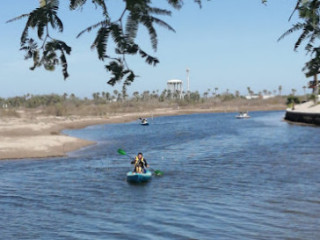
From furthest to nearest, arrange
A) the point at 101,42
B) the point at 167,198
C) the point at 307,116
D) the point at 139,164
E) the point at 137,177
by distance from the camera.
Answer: the point at 307,116
the point at 139,164
the point at 137,177
the point at 167,198
the point at 101,42

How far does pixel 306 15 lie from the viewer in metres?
3.93

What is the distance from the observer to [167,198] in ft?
87.7

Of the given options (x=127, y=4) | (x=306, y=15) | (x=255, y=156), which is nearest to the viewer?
(x=127, y=4)

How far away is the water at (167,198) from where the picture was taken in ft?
65.3

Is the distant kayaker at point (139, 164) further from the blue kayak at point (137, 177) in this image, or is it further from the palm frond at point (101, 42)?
the palm frond at point (101, 42)

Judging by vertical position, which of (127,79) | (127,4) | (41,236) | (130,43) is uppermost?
(127,4)

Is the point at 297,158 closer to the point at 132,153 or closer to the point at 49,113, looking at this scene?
the point at 132,153

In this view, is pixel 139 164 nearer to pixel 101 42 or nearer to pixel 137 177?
pixel 137 177

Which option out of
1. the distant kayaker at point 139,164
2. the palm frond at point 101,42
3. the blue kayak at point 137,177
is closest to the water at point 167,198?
the blue kayak at point 137,177

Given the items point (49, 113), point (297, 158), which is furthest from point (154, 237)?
point (49, 113)

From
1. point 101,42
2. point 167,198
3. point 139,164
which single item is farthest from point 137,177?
point 101,42

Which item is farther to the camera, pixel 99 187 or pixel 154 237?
pixel 99 187

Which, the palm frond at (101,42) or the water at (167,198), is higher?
the palm frond at (101,42)

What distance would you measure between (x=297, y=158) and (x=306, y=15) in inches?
1698
